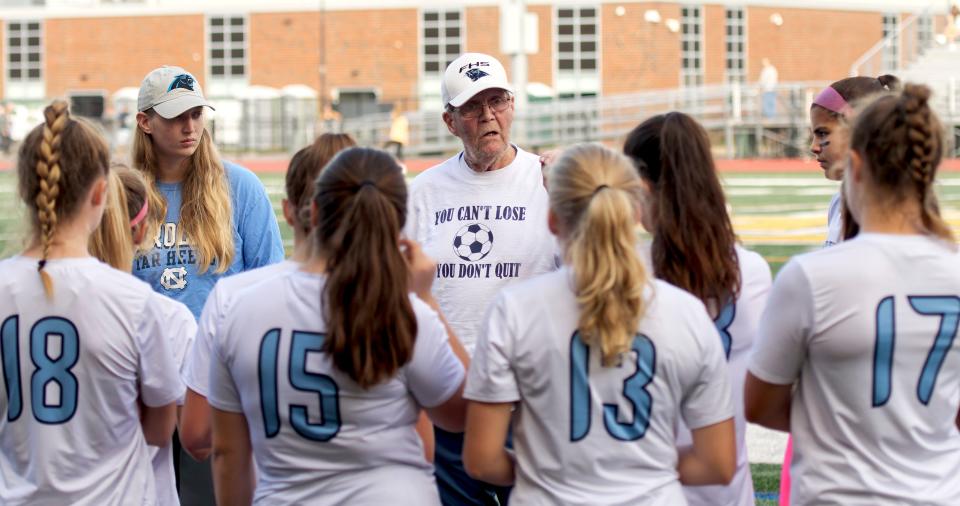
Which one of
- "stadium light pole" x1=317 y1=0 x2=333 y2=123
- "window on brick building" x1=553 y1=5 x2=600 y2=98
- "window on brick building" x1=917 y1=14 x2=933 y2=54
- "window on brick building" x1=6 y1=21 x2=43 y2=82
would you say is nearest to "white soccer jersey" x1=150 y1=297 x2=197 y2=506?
"window on brick building" x1=917 y1=14 x2=933 y2=54

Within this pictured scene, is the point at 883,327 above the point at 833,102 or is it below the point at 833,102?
below

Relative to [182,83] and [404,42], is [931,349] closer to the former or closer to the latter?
[182,83]

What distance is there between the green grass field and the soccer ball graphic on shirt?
228 inches

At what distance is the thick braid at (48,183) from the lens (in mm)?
2982

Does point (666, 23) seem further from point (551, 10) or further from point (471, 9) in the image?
point (471, 9)

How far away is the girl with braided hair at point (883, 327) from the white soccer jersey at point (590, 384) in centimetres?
26

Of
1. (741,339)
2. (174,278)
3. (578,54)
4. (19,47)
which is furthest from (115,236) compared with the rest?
(19,47)

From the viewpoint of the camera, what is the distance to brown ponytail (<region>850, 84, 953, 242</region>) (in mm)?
2781

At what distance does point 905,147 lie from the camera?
2781 millimetres

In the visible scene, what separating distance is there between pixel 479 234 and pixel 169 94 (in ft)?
4.24

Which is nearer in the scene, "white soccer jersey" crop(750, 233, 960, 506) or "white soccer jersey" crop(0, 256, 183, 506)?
"white soccer jersey" crop(750, 233, 960, 506)

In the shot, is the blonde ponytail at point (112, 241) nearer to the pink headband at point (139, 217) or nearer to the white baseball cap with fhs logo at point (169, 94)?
the pink headband at point (139, 217)

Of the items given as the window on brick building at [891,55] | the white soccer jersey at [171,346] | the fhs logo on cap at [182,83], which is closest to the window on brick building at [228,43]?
the window on brick building at [891,55]

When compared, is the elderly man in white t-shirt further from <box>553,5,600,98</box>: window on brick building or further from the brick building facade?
<box>553,5,600,98</box>: window on brick building
